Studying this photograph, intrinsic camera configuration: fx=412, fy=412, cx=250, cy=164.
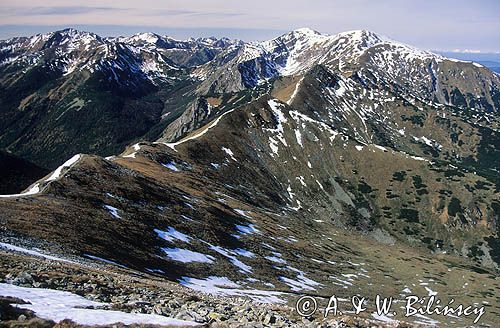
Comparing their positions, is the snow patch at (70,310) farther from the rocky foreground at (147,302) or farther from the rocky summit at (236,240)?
the rocky foreground at (147,302)

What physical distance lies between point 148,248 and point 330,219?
387 ft

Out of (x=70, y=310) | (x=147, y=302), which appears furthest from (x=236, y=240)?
(x=70, y=310)

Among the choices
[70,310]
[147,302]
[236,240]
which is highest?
[70,310]

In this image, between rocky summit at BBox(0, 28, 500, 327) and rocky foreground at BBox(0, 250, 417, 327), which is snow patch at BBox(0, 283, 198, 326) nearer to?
rocky summit at BBox(0, 28, 500, 327)

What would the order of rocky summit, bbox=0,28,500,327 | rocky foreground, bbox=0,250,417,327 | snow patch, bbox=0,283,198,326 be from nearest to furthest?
snow patch, bbox=0,283,198,326, rocky foreground, bbox=0,250,417,327, rocky summit, bbox=0,28,500,327

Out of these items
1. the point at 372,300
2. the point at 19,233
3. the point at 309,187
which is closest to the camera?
the point at 19,233

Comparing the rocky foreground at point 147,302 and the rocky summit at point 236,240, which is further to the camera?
the rocky summit at point 236,240

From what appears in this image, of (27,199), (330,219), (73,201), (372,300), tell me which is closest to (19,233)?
(27,199)

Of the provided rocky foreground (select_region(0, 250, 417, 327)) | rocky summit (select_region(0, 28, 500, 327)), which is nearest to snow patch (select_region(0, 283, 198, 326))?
rocky summit (select_region(0, 28, 500, 327))

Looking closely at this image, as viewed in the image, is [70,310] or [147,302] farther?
[147,302]

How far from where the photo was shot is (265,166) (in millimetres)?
185875

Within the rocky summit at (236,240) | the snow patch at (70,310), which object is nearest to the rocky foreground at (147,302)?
the rocky summit at (236,240)

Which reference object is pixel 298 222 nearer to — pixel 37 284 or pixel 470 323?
pixel 470 323

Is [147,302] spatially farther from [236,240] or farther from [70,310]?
[236,240]
